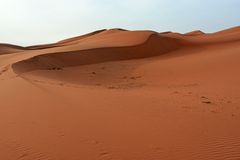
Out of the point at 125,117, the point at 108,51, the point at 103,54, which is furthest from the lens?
the point at 108,51

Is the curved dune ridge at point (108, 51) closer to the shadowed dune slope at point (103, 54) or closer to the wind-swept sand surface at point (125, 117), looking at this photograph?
the shadowed dune slope at point (103, 54)

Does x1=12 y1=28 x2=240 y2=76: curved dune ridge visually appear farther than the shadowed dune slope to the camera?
Yes

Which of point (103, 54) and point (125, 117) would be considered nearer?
point (125, 117)

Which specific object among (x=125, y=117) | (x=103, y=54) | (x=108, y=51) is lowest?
(x=125, y=117)

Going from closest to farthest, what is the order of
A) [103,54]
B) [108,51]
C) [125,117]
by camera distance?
1. [125,117]
2. [103,54]
3. [108,51]

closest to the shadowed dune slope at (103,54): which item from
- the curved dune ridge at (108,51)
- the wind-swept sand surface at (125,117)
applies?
the curved dune ridge at (108,51)

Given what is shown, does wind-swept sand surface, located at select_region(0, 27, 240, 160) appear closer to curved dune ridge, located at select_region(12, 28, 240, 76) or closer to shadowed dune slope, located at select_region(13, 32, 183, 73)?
shadowed dune slope, located at select_region(13, 32, 183, 73)

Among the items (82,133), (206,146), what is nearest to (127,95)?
(82,133)

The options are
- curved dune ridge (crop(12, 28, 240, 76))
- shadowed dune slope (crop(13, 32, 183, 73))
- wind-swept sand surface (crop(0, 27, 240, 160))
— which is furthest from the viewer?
curved dune ridge (crop(12, 28, 240, 76))

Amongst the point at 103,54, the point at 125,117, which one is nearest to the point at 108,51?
the point at 103,54

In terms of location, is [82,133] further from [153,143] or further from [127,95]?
[127,95]

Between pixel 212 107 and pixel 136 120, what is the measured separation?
1.89 metres

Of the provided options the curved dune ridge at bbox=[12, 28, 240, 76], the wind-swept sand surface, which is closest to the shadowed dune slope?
the curved dune ridge at bbox=[12, 28, 240, 76]

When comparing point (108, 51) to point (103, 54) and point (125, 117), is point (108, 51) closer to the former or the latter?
point (103, 54)
